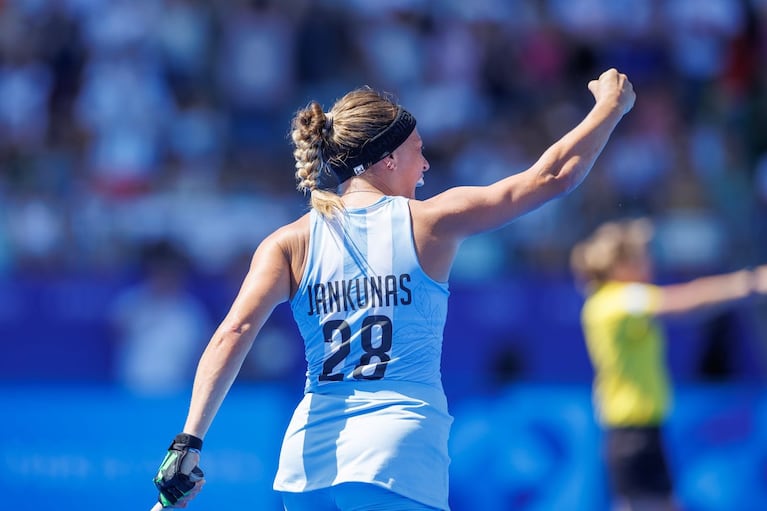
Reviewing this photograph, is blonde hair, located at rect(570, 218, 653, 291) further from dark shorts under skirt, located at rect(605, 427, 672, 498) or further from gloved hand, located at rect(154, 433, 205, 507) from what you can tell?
gloved hand, located at rect(154, 433, 205, 507)

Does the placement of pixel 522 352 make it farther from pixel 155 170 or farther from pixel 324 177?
pixel 324 177

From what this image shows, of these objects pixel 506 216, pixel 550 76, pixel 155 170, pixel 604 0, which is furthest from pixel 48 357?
pixel 506 216

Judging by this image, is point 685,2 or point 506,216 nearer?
point 506,216

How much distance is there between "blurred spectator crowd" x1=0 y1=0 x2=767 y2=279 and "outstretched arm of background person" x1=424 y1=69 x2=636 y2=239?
262 inches

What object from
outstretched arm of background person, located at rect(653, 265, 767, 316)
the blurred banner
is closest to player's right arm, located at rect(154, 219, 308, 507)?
outstretched arm of background person, located at rect(653, 265, 767, 316)

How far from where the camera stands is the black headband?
371 centimetres

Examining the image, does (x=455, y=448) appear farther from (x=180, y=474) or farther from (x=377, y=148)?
(x=180, y=474)

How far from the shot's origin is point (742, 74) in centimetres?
1181

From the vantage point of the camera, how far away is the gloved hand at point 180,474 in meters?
3.41

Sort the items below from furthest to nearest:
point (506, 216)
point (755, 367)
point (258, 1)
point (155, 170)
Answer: point (258, 1) → point (155, 170) → point (755, 367) → point (506, 216)

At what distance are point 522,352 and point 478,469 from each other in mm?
2002

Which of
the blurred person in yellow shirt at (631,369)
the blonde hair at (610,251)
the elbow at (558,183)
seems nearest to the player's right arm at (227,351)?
the elbow at (558,183)

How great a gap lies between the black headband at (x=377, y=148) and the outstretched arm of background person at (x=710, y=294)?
9.21ft

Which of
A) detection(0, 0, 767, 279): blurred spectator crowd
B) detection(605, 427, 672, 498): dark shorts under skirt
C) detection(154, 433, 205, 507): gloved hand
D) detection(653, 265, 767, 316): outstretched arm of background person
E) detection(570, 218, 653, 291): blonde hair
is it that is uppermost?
detection(0, 0, 767, 279): blurred spectator crowd
